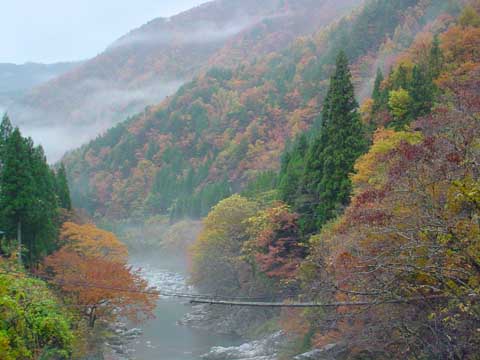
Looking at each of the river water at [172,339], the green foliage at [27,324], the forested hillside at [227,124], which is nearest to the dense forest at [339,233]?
the green foliage at [27,324]

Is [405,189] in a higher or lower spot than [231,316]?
higher

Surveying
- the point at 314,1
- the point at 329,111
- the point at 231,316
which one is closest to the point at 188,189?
the point at 231,316

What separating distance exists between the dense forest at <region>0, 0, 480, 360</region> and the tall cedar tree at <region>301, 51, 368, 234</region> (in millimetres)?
83

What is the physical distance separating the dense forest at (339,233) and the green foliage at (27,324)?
0.07 m

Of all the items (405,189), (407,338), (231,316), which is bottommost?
(231,316)

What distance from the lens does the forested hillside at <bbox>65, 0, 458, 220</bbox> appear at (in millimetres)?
75438

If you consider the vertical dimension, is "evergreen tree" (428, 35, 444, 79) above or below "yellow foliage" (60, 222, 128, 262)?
above

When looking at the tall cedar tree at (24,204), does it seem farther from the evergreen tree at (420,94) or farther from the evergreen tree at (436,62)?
the evergreen tree at (436,62)

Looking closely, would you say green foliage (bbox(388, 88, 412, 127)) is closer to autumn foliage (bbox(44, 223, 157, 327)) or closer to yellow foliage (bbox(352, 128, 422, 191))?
yellow foliage (bbox(352, 128, 422, 191))

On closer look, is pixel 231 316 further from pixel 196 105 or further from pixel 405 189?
pixel 196 105

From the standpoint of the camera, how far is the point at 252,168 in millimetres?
84000

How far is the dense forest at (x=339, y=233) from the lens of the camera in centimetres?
1173

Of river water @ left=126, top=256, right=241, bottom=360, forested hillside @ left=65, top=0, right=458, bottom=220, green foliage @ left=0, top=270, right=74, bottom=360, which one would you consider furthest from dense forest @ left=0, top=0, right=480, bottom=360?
river water @ left=126, top=256, right=241, bottom=360

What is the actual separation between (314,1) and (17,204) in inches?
7117
